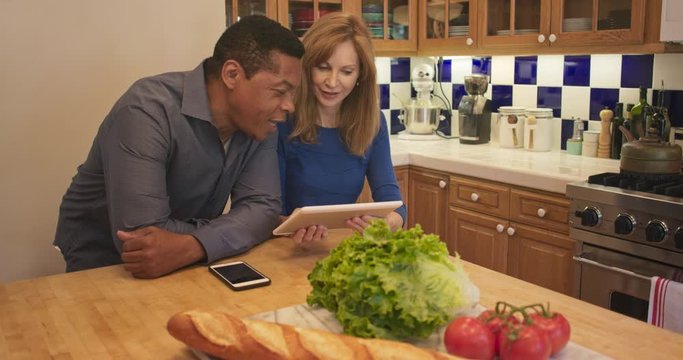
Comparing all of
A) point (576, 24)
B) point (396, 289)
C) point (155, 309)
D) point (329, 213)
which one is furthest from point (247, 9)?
point (396, 289)

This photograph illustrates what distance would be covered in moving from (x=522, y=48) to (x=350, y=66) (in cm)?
154

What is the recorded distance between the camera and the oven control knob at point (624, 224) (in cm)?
264

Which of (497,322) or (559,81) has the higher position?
(559,81)

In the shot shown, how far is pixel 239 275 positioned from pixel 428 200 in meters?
2.10

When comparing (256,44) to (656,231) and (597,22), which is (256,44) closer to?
(656,231)

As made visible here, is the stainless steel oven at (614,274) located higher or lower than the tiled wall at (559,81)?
lower

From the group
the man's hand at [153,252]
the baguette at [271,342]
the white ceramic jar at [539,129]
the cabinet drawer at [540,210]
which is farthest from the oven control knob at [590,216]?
the baguette at [271,342]

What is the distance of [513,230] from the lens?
319 cm

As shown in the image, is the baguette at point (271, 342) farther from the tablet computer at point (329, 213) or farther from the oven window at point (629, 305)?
the oven window at point (629, 305)

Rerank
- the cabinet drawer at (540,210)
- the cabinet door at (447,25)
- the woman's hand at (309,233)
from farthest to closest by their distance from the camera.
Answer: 1. the cabinet door at (447,25)
2. the cabinet drawer at (540,210)
3. the woman's hand at (309,233)

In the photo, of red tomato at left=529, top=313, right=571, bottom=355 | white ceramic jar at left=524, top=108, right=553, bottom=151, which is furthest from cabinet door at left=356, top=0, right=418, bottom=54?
red tomato at left=529, top=313, right=571, bottom=355

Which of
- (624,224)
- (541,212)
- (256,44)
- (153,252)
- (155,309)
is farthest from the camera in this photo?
(541,212)

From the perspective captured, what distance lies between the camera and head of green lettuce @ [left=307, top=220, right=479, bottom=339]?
1205mm

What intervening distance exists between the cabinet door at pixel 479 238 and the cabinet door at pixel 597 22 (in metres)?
0.90
